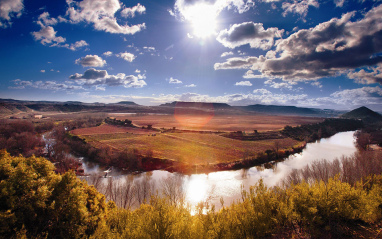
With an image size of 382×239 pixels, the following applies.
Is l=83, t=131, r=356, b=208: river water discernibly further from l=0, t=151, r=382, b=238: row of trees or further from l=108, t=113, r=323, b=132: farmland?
l=108, t=113, r=323, b=132: farmland

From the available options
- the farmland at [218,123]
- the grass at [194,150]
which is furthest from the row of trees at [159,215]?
the farmland at [218,123]

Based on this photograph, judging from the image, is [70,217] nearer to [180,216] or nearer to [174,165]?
[180,216]

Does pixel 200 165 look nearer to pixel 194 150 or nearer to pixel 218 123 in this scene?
pixel 194 150

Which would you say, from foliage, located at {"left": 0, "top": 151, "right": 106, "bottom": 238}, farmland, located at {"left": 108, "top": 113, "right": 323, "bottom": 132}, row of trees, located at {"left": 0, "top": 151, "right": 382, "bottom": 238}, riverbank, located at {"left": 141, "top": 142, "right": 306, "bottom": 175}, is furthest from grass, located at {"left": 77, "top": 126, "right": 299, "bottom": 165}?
farmland, located at {"left": 108, "top": 113, "right": 323, "bottom": 132}

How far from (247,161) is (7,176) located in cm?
3901

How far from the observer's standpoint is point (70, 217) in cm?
1002

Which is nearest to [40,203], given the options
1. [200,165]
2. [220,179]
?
[220,179]

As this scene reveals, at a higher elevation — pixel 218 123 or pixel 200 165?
pixel 218 123

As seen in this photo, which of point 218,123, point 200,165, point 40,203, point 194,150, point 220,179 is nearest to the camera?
point 40,203

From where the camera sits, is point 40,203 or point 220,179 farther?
point 220,179

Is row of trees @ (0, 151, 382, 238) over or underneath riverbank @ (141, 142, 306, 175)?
over

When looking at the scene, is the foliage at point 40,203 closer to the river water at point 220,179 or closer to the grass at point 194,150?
the river water at point 220,179

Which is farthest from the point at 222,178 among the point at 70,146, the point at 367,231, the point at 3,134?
the point at 3,134

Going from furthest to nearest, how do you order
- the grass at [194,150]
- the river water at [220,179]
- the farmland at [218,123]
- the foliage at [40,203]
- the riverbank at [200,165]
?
the farmland at [218,123], the grass at [194,150], the riverbank at [200,165], the river water at [220,179], the foliage at [40,203]
